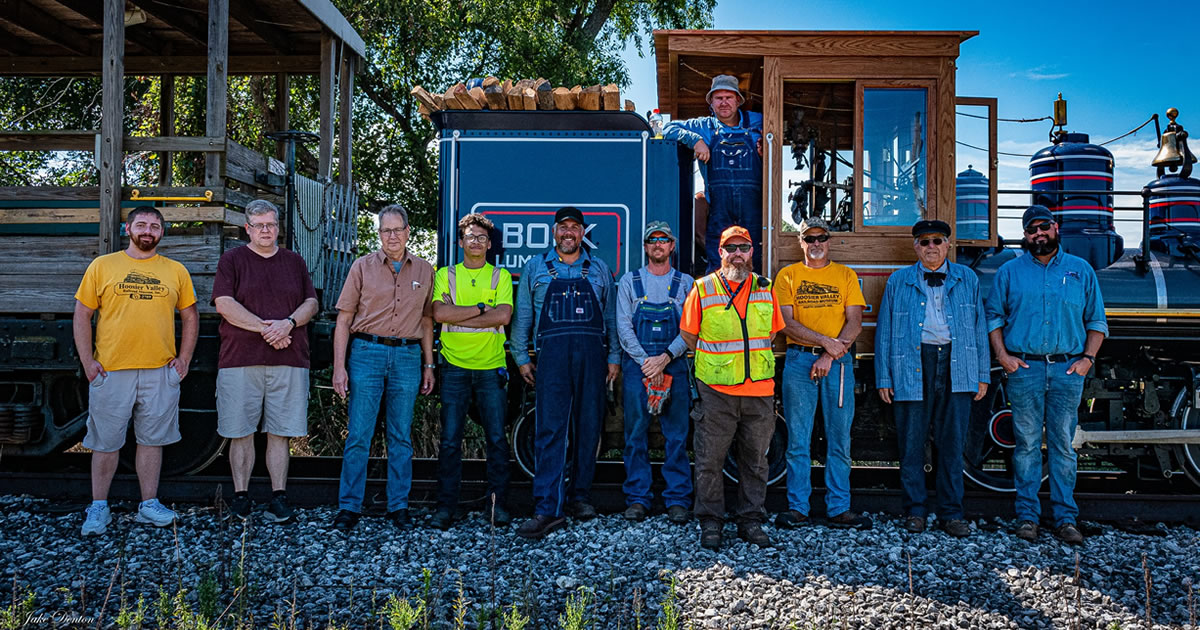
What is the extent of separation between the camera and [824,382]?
5664 mm

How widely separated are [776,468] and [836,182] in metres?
2.26

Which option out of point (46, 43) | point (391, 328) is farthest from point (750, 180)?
point (46, 43)

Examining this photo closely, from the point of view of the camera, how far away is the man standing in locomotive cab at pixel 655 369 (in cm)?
545

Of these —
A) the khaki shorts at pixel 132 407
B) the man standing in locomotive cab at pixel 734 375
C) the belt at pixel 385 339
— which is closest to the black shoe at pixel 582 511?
the man standing in locomotive cab at pixel 734 375

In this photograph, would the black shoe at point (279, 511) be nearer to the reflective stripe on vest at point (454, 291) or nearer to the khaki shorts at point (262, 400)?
the khaki shorts at point (262, 400)

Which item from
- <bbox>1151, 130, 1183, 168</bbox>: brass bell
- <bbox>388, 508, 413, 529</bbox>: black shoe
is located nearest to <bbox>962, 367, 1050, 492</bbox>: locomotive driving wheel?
<bbox>1151, 130, 1183, 168</bbox>: brass bell

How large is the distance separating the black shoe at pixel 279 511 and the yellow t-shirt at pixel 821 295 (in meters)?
3.56

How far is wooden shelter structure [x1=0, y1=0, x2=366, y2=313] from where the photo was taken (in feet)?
19.9

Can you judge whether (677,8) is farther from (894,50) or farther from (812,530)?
(812,530)

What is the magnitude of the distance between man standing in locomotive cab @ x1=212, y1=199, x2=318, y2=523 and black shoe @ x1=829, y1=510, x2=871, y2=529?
3.60m

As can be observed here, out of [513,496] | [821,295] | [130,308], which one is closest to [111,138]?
[130,308]

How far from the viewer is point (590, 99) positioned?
5.97 m

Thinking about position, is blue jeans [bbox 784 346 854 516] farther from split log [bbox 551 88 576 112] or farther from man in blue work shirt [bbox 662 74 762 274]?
split log [bbox 551 88 576 112]

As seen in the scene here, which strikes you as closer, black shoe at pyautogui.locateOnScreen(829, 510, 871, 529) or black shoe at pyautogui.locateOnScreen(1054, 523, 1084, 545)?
black shoe at pyautogui.locateOnScreen(1054, 523, 1084, 545)
